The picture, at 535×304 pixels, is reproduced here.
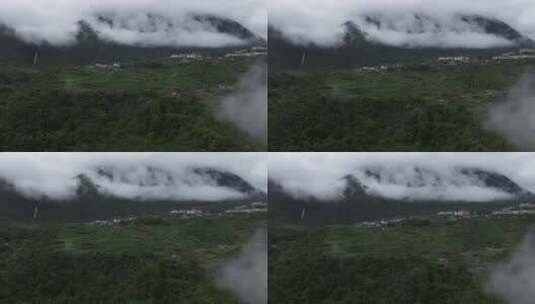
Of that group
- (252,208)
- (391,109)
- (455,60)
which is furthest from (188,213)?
(455,60)

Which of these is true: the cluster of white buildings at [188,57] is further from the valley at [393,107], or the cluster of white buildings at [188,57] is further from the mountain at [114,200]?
the mountain at [114,200]

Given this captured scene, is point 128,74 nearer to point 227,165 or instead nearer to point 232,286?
point 227,165

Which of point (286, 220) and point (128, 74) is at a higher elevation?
point (128, 74)

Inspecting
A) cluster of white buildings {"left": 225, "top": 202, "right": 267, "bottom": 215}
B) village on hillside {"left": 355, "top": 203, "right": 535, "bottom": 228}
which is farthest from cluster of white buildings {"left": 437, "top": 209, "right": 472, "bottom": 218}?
cluster of white buildings {"left": 225, "top": 202, "right": 267, "bottom": 215}

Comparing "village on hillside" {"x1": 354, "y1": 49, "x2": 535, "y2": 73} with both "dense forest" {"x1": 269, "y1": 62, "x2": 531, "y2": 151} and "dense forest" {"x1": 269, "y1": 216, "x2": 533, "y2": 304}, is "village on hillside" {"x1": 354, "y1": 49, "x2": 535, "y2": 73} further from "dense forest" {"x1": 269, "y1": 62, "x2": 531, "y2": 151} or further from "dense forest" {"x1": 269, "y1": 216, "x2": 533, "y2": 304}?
"dense forest" {"x1": 269, "y1": 216, "x2": 533, "y2": 304}

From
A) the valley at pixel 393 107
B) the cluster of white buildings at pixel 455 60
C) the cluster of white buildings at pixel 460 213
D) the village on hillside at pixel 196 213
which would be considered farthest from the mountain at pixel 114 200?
the cluster of white buildings at pixel 455 60

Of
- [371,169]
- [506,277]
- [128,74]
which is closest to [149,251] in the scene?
[128,74]
